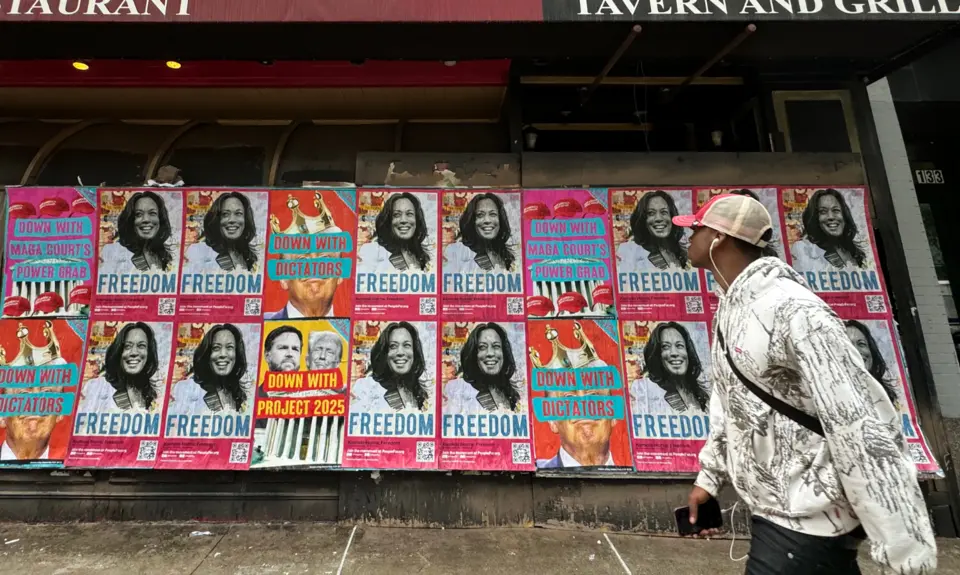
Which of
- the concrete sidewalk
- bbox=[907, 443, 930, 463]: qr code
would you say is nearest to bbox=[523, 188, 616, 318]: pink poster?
the concrete sidewalk

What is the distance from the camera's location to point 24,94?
229 inches

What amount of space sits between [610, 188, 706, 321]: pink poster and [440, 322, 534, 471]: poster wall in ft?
4.11

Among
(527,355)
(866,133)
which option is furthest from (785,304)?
(866,133)

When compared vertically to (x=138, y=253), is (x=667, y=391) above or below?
below

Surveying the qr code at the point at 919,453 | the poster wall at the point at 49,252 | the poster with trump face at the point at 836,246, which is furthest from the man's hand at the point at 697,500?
the poster wall at the point at 49,252

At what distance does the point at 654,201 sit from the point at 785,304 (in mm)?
3898

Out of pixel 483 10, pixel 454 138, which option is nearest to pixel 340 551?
pixel 454 138

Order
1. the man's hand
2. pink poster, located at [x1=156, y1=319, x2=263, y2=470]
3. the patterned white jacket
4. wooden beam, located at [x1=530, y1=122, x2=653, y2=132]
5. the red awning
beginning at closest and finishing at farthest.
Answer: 1. the patterned white jacket
2. the man's hand
3. the red awning
4. pink poster, located at [x1=156, y1=319, x2=263, y2=470]
5. wooden beam, located at [x1=530, y1=122, x2=653, y2=132]

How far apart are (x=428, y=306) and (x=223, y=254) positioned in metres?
2.24

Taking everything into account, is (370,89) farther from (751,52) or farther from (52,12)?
(751,52)

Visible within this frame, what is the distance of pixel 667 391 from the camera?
15.8 ft

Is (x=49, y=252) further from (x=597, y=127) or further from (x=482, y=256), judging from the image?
(x=597, y=127)

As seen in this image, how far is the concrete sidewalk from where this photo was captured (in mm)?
3922

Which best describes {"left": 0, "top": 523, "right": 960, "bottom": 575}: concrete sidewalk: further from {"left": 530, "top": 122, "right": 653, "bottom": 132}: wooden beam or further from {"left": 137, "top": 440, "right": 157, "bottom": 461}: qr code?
{"left": 530, "top": 122, "right": 653, "bottom": 132}: wooden beam
